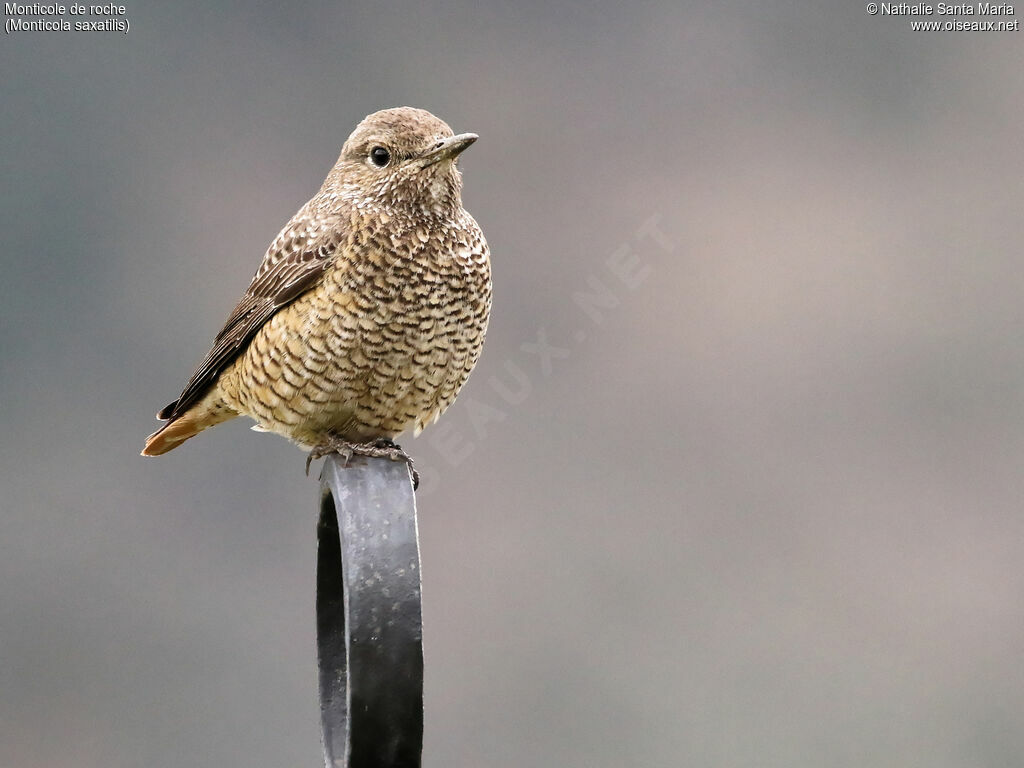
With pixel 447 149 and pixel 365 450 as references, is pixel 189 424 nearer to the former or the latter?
pixel 365 450

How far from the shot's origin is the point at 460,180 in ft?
7.99

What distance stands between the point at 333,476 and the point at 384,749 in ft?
1.43

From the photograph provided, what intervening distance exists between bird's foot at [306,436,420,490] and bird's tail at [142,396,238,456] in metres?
0.30

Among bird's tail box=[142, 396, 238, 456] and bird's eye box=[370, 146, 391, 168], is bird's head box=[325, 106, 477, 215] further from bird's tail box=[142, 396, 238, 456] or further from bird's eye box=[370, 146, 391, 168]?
bird's tail box=[142, 396, 238, 456]

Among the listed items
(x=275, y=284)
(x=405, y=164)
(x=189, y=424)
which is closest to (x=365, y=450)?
(x=275, y=284)

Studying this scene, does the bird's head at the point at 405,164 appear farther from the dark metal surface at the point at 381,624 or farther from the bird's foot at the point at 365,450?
the dark metal surface at the point at 381,624

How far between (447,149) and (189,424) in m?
0.96

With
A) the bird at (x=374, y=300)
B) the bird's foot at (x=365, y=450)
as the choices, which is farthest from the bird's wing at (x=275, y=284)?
the bird's foot at (x=365, y=450)

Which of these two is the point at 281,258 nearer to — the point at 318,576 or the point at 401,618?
the point at 318,576

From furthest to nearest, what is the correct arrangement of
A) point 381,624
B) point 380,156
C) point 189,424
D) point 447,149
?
point 189,424
point 380,156
point 447,149
point 381,624

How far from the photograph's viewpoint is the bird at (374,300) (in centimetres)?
228

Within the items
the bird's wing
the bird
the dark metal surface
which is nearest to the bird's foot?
the bird

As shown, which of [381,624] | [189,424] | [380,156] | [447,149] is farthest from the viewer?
[189,424]

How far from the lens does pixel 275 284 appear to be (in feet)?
8.07
